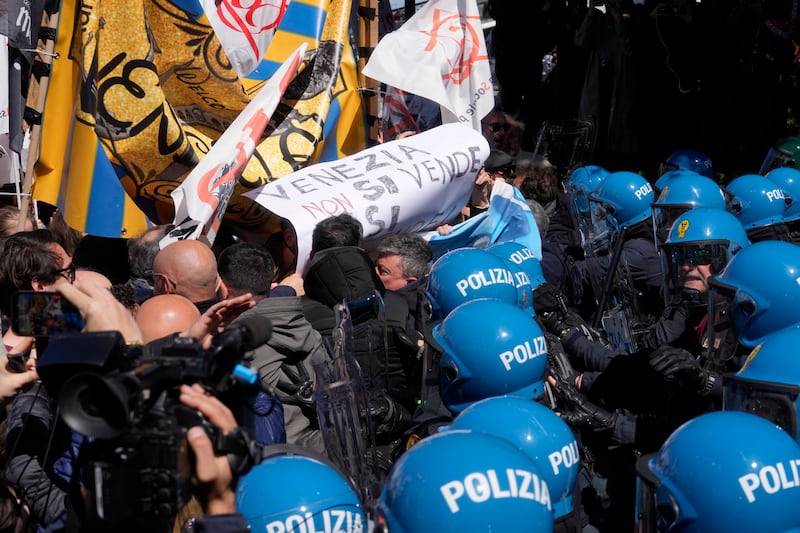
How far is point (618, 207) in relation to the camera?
302 inches

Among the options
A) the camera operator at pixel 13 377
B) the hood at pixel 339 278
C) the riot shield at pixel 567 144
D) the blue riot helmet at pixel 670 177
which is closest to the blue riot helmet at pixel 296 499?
the camera operator at pixel 13 377

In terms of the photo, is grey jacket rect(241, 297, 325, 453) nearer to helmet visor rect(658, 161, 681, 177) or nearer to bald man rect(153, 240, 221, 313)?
bald man rect(153, 240, 221, 313)

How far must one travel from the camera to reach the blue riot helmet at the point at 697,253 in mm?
5355

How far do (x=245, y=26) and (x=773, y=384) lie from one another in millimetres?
4432

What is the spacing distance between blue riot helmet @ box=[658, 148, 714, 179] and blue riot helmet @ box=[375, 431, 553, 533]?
306 inches

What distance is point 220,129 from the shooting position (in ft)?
20.4

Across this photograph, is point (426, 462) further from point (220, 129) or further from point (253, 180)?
point (220, 129)

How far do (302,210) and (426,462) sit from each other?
3143mm

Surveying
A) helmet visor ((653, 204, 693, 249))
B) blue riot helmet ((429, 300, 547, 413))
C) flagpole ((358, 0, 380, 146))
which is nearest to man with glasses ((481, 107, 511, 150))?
flagpole ((358, 0, 380, 146))

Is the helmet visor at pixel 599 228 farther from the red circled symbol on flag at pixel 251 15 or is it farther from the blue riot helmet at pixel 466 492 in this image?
the blue riot helmet at pixel 466 492

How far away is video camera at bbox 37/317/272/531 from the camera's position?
6.41 ft

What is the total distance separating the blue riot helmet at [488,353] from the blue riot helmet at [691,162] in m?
6.39

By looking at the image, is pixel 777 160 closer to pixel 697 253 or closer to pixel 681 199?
pixel 681 199

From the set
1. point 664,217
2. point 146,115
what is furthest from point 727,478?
point 664,217
